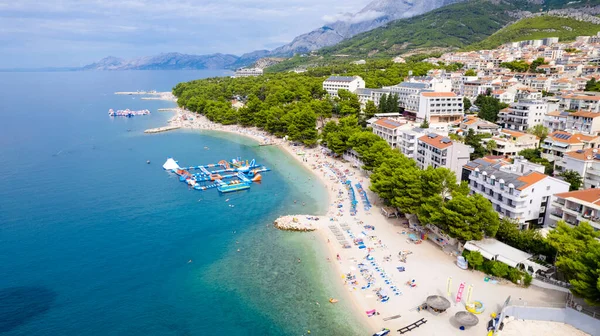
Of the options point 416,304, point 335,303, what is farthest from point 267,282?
point 416,304

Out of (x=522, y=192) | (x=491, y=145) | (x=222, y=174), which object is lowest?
(x=222, y=174)

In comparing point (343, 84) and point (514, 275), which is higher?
point (343, 84)

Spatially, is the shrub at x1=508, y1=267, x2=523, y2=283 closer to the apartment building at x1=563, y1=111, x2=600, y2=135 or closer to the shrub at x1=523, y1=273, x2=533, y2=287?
the shrub at x1=523, y1=273, x2=533, y2=287

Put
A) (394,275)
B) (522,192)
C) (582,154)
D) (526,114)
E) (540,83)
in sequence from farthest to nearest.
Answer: (540,83) < (526,114) < (582,154) < (522,192) < (394,275)

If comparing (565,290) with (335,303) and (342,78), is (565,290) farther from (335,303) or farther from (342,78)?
(342,78)

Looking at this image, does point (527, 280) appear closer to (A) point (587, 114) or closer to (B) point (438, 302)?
(B) point (438, 302)

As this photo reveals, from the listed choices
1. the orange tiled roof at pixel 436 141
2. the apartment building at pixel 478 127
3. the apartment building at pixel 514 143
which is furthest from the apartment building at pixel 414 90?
the orange tiled roof at pixel 436 141

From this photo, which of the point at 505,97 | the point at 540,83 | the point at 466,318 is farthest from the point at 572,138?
the point at 540,83

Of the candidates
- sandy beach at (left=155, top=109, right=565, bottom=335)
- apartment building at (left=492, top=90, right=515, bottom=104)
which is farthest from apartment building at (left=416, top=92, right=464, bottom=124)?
sandy beach at (left=155, top=109, right=565, bottom=335)

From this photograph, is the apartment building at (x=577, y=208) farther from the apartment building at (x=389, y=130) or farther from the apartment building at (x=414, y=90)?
the apartment building at (x=414, y=90)
